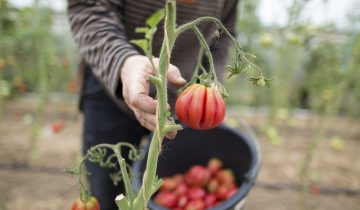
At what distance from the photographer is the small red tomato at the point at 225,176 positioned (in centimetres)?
123

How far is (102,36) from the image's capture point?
83 centimetres

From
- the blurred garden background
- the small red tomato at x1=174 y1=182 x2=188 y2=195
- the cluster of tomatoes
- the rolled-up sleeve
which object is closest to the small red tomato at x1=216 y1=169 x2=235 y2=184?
the cluster of tomatoes

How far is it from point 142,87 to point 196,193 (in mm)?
658

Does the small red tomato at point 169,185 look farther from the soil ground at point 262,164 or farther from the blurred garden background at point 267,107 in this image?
the soil ground at point 262,164

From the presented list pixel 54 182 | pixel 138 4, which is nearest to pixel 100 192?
pixel 138 4

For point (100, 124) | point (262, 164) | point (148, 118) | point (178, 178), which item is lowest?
point (262, 164)

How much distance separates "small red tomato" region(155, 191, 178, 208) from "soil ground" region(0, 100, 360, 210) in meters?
0.71

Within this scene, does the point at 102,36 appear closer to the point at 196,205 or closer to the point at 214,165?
the point at 196,205

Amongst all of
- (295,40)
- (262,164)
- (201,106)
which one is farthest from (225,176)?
(295,40)

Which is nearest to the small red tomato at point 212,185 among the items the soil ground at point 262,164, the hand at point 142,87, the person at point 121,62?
the person at point 121,62

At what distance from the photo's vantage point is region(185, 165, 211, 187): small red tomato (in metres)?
1.22

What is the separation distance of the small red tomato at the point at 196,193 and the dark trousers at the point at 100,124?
0.26m

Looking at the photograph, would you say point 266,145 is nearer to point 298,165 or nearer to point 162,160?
point 298,165

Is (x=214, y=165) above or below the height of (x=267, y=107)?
above
